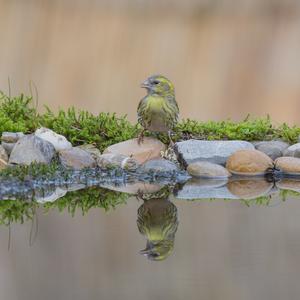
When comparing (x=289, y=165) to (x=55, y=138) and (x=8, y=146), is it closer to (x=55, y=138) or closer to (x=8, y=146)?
(x=55, y=138)

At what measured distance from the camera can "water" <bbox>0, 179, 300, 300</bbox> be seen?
10.5 feet

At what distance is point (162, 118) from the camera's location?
18.9 feet

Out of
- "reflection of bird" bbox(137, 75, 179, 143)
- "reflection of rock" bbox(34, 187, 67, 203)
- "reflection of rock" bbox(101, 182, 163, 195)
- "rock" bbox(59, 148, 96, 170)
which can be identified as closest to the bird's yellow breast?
"reflection of bird" bbox(137, 75, 179, 143)

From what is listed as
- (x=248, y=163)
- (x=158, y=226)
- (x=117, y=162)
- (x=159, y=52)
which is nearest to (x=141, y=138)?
(x=117, y=162)

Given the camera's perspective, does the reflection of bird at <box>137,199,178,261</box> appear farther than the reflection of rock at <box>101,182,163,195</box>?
No

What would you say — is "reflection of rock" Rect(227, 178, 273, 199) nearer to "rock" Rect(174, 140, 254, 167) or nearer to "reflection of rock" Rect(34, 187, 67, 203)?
"rock" Rect(174, 140, 254, 167)

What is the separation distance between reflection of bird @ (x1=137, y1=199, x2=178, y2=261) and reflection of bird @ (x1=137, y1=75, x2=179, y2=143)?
40.2 inches

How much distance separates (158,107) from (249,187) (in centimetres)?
80

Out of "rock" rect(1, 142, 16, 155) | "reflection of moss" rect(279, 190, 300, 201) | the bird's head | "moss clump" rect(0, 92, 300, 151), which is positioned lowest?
"reflection of moss" rect(279, 190, 300, 201)

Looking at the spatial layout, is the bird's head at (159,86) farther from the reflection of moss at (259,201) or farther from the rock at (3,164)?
the reflection of moss at (259,201)

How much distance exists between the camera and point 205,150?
585 cm

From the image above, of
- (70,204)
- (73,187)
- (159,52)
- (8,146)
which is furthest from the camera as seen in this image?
(159,52)

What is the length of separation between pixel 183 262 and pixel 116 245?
0.39 meters

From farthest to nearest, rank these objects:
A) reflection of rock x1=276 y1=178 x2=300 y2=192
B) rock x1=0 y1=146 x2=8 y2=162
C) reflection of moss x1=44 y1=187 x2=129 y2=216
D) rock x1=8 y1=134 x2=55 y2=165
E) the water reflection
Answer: rock x1=0 y1=146 x2=8 y2=162 → rock x1=8 y1=134 x2=55 y2=165 → reflection of rock x1=276 y1=178 x2=300 y2=192 → reflection of moss x1=44 y1=187 x2=129 y2=216 → the water reflection
